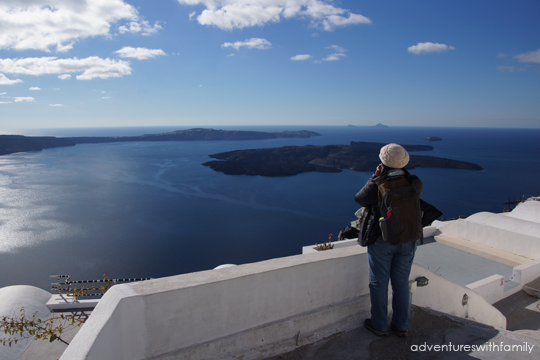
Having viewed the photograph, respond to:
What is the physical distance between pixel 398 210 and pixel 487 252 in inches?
222

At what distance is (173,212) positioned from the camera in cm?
3453

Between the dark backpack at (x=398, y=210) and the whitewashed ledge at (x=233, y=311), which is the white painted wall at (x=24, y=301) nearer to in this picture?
the whitewashed ledge at (x=233, y=311)

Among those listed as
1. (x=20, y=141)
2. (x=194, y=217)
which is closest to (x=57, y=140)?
(x=20, y=141)

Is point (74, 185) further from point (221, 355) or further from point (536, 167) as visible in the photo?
point (536, 167)

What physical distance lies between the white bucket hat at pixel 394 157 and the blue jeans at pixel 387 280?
19.1 inches

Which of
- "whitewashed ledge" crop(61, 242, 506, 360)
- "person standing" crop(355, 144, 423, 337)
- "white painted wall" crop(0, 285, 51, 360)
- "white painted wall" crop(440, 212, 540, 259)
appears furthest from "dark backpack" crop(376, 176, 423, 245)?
"white painted wall" crop(0, 285, 51, 360)

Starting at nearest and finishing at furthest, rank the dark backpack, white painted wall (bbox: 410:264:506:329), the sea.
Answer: the dark backpack < white painted wall (bbox: 410:264:506:329) < the sea

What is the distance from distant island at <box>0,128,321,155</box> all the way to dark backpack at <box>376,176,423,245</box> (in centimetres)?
10495

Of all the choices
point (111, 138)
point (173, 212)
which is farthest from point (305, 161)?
point (111, 138)

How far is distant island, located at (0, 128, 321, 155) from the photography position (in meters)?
88.4

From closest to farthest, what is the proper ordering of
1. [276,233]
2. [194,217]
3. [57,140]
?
[276,233], [194,217], [57,140]

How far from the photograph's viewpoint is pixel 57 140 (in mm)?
105562

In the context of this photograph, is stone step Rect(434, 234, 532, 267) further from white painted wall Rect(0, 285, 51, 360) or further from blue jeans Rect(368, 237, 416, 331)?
white painted wall Rect(0, 285, 51, 360)

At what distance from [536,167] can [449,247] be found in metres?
72.3
